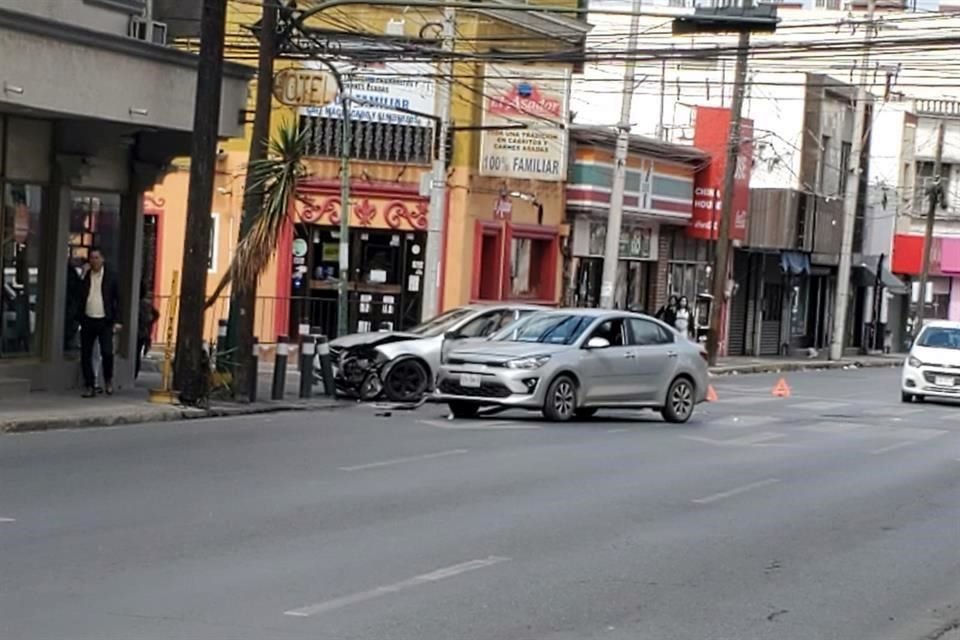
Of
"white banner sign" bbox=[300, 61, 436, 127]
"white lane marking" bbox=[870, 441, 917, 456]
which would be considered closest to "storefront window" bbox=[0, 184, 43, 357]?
"white lane marking" bbox=[870, 441, 917, 456]

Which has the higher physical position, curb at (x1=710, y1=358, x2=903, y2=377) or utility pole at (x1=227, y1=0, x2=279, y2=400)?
utility pole at (x1=227, y1=0, x2=279, y2=400)

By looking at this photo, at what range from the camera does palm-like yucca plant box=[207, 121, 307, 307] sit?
2389cm

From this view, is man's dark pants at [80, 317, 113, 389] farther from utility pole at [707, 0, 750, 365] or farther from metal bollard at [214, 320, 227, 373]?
utility pole at [707, 0, 750, 365]

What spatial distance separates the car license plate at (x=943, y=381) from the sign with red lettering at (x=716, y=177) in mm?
14149

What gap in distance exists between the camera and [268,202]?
941 inches

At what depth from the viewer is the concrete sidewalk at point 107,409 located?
1942 cm

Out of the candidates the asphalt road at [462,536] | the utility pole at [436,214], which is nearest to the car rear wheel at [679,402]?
the asphalt road at [462,536]

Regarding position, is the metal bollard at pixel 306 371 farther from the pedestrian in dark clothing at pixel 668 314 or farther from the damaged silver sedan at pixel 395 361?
the pedestrian in dark clothing at pixel 668 314

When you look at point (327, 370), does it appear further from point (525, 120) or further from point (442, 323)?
point (525, 120)

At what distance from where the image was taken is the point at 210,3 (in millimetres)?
22062

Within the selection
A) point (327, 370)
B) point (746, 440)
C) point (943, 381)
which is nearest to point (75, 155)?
point (327, 370)

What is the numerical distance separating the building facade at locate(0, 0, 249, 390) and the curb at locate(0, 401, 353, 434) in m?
2.18

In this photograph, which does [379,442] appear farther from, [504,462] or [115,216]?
[115,216]

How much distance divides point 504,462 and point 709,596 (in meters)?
7.33
